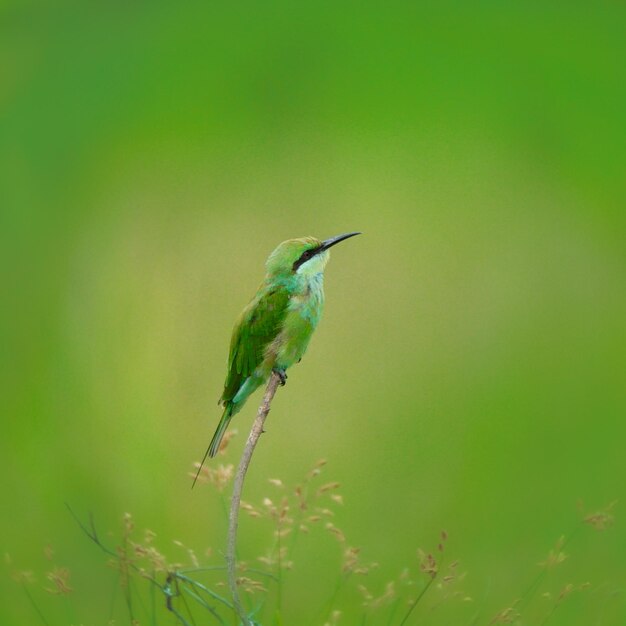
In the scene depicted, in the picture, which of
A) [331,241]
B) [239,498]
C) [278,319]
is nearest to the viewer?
[239,498]

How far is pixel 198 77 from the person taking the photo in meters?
1.91

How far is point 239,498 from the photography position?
176 cm

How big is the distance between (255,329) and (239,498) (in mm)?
373

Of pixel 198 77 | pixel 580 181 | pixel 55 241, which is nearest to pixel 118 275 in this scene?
pixel 55 241

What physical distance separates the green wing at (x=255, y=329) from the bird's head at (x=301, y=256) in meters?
0.06

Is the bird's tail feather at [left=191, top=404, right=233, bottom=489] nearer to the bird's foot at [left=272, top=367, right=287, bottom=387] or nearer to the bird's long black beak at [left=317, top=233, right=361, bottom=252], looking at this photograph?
the bird's foot at [left=272, top=367, right=287, bottom=387]

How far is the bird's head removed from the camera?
1895 mm

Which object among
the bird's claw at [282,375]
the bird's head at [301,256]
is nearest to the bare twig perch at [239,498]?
the bird's claw at [282,375]

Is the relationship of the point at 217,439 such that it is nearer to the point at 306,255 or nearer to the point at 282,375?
the point at 282,375

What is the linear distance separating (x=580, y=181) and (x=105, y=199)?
91 centimetres

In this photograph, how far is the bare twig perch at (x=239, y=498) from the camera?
172 centimetres

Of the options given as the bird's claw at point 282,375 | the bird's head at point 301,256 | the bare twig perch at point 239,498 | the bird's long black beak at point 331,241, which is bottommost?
the bare twig perch at point 239,498

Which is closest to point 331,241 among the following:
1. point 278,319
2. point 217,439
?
point 278,319

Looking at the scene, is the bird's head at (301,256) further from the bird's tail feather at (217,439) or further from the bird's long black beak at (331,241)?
the bird's tail feather at (217,439)
